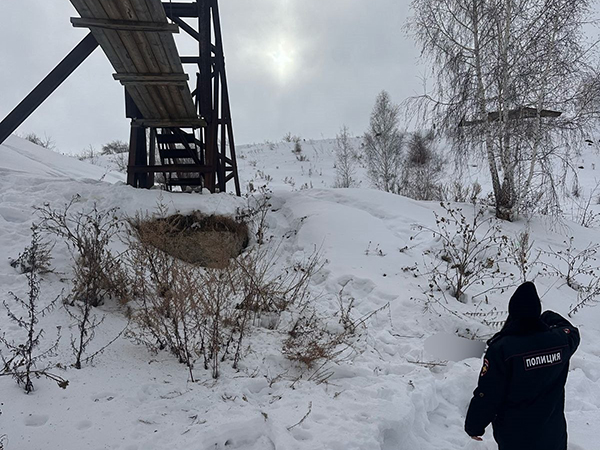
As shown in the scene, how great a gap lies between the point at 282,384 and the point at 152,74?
15.4 feet

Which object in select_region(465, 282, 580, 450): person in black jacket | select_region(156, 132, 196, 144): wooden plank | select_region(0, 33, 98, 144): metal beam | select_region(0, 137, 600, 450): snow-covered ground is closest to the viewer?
select_region(465, 282, 580, 450): person in black jacket

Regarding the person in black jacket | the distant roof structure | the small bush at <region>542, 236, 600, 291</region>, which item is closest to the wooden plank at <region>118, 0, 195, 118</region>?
the person in black jacket

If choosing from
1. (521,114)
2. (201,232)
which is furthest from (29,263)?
(521,114)

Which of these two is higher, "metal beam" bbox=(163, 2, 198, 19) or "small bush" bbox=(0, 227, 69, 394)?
"metal beam" bbox=(163, 2, 198, 19)

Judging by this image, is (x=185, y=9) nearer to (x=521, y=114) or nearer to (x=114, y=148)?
(x=521, y=114)

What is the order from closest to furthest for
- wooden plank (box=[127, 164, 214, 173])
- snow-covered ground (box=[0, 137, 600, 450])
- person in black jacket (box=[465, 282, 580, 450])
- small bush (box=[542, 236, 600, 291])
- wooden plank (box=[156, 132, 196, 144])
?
person in black jacket (box=[465, 282, 580, 450]), snow-covered ground (box=[0, 137, 600, 450]), small bush (box=[542, 236, 600, 291]), wooden plank (box=[127, 164, 214, 173]), wooden plank (box=[156, 132, 196, 144])

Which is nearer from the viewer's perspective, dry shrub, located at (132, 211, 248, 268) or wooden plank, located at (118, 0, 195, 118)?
wooden plank, located at (118, 0, 195, 118)

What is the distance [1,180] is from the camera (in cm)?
498

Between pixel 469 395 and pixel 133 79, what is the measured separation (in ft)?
18.8

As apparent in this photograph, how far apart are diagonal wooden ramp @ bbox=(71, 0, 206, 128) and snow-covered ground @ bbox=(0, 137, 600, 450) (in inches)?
62.4

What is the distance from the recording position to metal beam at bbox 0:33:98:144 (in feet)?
16.8

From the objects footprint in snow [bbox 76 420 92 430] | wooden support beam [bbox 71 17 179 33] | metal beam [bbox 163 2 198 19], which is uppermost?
metal beam [bbox 163 2 198 19]

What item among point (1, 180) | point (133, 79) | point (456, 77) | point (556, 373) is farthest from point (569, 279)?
point (1, 180)

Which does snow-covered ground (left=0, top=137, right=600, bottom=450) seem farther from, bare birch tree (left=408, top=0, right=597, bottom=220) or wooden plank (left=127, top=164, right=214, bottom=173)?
bare birch tree (left=408, top=0, right=597, bottom=220)
